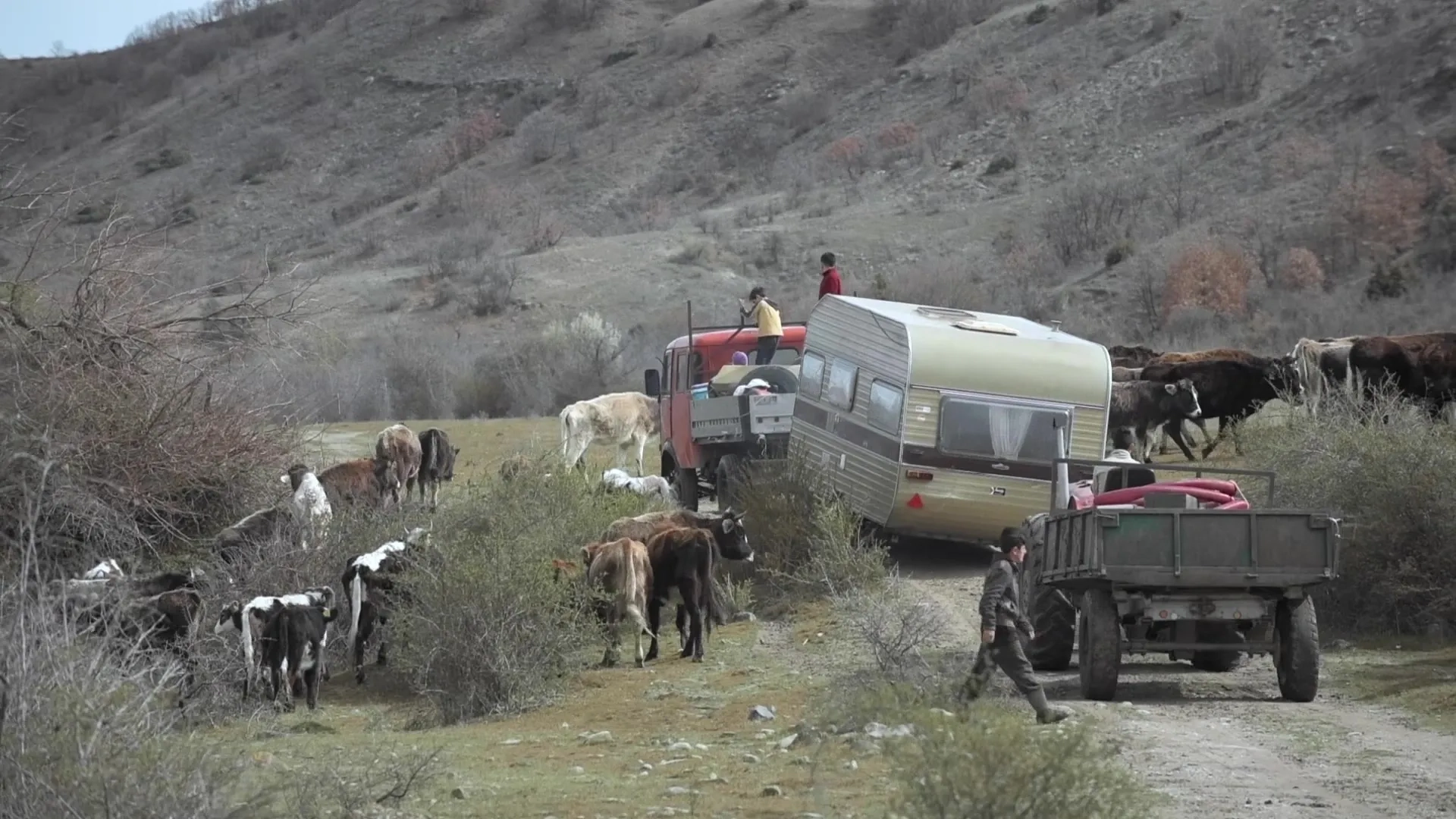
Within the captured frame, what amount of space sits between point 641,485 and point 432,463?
3.91 m

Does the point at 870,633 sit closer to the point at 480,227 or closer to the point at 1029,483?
the point at 1029,483

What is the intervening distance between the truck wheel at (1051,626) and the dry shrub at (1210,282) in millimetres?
32975

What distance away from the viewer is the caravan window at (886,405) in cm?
2045

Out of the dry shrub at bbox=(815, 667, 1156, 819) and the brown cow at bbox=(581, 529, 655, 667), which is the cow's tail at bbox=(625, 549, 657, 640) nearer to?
the brown cow at bbox=(581, 529, 655, 667)

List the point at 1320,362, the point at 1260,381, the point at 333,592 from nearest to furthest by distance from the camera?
the point at 333,592
the point at 1320,362
the point at 1260,381

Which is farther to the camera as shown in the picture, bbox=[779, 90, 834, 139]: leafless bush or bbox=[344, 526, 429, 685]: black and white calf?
bbox=[779, 90, 834, 139]: leafless bush

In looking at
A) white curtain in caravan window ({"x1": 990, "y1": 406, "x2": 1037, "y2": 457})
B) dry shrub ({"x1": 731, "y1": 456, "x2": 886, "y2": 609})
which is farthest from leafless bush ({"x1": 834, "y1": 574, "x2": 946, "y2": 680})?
white curtain in caravan window ({"x1": 990, "y1": 406, "x2": 1037, "y2": 457})

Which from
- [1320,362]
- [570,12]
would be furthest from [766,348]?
[570,12]

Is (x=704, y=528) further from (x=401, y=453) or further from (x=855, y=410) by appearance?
(x=401, y=453)

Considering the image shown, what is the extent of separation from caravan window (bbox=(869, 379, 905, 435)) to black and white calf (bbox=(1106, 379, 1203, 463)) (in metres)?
7.39

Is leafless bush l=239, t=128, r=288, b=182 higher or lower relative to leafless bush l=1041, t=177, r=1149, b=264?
higher

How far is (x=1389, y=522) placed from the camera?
18.2 m

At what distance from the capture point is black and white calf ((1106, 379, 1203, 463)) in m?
27.5

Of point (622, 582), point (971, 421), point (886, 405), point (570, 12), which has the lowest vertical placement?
point (622, 582)
